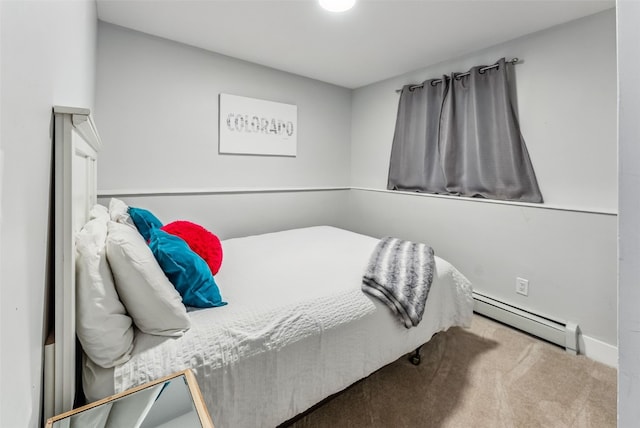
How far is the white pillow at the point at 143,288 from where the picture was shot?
1038 mm

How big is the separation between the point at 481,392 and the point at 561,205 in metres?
1.51

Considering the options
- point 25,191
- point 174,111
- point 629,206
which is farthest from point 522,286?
point 174,111

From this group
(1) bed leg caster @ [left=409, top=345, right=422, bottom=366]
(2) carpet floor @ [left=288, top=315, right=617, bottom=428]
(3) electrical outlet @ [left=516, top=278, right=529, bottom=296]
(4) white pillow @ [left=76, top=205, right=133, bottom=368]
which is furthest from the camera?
(3) electrical outlet @ [left=516, top=278, right=529, bottom=296]

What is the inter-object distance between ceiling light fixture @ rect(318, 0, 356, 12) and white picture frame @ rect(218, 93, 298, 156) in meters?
1.36

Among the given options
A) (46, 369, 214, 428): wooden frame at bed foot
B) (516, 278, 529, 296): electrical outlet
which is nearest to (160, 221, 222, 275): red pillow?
(46, 369, 214, 428): wooden frame at bed foot

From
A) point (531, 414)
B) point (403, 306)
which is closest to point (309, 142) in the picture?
point (403, 306)

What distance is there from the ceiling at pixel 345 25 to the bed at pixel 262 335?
1.46 metres

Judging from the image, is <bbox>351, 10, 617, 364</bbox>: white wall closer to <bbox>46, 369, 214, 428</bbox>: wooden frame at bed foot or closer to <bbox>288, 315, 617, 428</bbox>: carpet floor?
<bbox>288, 315, 617, 428</bbox>: carpet floor

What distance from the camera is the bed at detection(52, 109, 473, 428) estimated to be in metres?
0.85

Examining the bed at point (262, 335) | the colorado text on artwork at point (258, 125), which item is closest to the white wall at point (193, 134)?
the colorado text on artwork at point (258, 125)

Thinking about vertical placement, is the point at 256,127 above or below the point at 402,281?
above

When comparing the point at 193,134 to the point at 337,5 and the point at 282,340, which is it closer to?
the point at 337,5

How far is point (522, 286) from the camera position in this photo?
2432 millimetres

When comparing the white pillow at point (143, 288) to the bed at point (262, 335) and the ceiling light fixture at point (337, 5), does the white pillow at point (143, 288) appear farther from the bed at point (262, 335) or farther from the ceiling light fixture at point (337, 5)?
the ceiling light fixture at point (337, 5)
